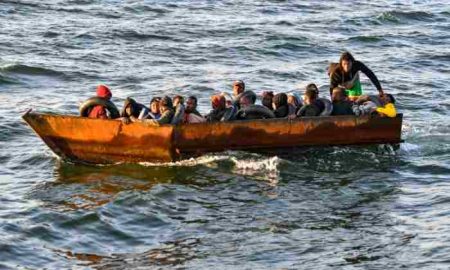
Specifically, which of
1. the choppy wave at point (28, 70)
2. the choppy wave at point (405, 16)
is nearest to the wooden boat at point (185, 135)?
the choppy wave at point (28, 70)

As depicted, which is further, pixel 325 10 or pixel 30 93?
pixel 325 10

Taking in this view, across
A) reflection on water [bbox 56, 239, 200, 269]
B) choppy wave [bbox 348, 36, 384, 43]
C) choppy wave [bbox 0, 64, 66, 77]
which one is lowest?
reflection on water [bbox 56, 239, 200, 269]

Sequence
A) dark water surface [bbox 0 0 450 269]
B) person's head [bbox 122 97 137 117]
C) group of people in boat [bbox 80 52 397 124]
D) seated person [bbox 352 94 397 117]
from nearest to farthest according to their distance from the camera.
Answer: dark water surface [bbox 0 0 450 269]
group of people in boat [bbox 80 52 397 124]
person's head [bbox 122 97 137 117]
seated person [bbox 352 94 397 117]

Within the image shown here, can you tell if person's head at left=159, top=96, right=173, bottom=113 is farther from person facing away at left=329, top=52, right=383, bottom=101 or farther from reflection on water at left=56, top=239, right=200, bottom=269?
reflection on water at left=56, top=239, right=200, bottom=269

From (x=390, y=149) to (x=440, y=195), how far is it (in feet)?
8.23

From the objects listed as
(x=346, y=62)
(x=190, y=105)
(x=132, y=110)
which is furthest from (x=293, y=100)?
(x=132, y=110)

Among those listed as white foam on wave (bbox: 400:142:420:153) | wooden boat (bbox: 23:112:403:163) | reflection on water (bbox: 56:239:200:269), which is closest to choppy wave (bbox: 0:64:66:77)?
wooden boat (bbox: 23:112:403:163)

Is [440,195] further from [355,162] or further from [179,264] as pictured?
[179,264]

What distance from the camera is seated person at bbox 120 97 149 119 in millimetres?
19156

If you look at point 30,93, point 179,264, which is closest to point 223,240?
Answer: point 179,264

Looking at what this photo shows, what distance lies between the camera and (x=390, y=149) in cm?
2000

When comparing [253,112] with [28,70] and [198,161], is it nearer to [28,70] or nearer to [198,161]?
[198,161]

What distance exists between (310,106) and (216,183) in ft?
8.27

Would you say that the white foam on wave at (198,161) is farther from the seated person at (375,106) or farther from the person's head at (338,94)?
the seated person at (375,106)
